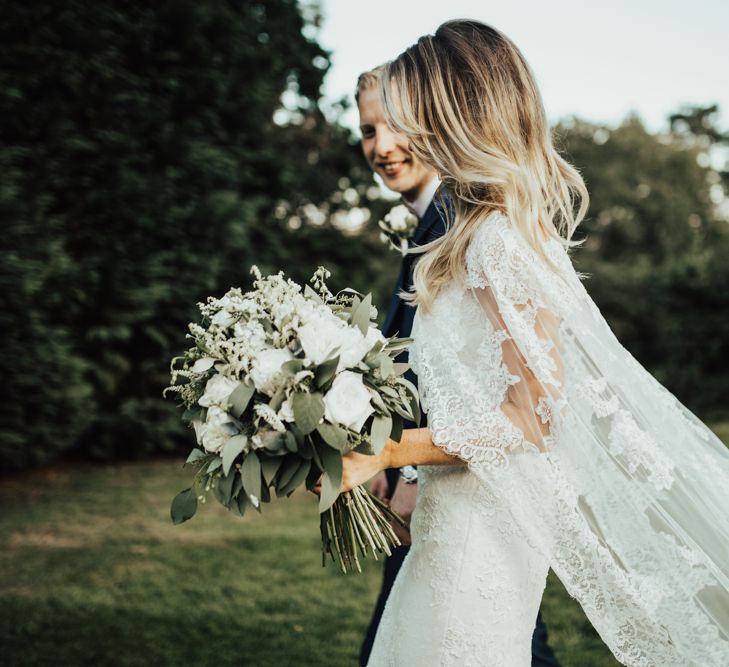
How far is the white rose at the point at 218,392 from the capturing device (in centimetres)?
201

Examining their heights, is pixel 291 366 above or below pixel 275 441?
above

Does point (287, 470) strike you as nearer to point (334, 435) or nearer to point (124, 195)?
point (334, 435)

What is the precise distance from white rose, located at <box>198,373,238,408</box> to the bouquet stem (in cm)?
51

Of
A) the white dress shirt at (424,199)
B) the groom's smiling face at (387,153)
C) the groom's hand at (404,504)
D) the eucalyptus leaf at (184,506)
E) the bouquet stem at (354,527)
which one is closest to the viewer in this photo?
the eucalyptus leaf at (184,506)

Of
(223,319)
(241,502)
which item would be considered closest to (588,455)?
(241,502)

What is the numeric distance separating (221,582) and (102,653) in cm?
144

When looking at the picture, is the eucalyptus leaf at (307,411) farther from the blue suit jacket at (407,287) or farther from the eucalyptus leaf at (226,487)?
the blue suit jacket at (407,287)

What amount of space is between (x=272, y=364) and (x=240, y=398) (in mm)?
120

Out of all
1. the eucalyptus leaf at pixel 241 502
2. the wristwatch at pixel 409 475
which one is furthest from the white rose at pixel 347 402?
the wristwatch at pixel 409 475

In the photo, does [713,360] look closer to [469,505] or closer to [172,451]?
[172,451]

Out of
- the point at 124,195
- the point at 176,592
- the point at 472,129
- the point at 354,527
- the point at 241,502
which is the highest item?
the point at 472,129

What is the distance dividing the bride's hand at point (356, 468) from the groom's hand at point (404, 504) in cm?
60

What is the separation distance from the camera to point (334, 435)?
6.34 ft

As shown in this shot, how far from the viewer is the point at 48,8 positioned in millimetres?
8195
